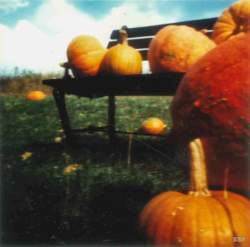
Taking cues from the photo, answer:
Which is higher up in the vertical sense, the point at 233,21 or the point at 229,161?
the point at 233,21

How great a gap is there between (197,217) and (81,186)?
3.12ft

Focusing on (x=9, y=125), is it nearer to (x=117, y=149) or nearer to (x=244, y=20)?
(x=117, y=149)

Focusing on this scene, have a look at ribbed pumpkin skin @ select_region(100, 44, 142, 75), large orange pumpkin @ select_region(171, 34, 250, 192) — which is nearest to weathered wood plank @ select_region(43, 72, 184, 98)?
ribbed pumpkin skin @ select_region(100, 44, 142, 75)

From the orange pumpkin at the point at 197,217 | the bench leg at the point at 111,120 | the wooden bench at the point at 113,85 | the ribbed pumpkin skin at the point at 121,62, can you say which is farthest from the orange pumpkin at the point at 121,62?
the orange pumpkin at the point at 197,217

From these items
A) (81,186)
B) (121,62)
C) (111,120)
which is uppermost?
(121,62)

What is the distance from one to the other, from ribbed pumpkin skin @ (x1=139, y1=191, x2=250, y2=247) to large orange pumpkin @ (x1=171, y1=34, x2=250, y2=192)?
11.8 inches

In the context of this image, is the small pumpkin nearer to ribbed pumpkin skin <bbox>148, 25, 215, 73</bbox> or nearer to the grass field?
the grass field

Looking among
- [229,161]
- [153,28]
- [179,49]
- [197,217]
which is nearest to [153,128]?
[153,28]

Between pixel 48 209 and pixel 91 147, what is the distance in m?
1.75

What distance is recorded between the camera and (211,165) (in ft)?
6.70

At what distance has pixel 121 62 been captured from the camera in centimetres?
342

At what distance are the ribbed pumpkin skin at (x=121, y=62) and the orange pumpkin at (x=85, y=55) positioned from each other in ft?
0.30

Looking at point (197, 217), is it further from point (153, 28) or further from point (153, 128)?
point (153, 28)

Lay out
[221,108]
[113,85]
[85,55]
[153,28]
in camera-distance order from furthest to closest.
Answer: [153,28] < [85,55] < [113,85] < [221,108]
